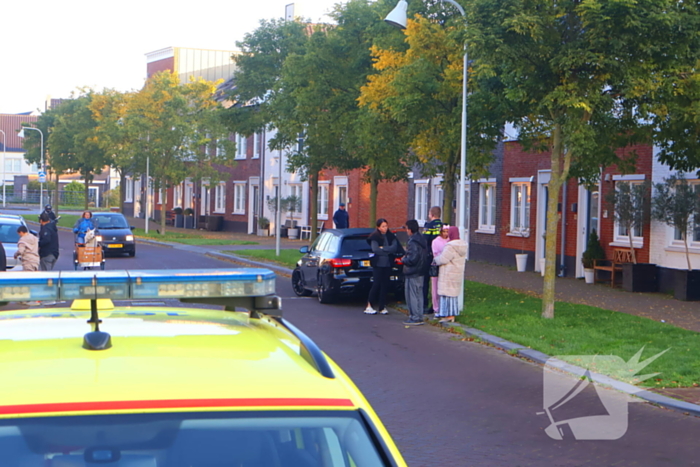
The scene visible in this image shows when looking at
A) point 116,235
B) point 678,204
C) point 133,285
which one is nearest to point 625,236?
point 678,204

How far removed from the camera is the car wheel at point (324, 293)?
1681 centimetres

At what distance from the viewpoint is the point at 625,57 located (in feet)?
43.1

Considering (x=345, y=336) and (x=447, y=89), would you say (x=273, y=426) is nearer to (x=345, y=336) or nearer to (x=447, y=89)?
(x=345, y=336)

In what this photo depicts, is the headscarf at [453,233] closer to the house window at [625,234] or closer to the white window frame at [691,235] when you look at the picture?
the white window frame at [691,235]

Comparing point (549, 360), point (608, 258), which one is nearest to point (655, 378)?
point (549, 360)

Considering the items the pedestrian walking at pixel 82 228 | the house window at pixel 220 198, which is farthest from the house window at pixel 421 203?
the house window at pixel 220 198

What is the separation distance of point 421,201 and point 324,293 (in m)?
17.1

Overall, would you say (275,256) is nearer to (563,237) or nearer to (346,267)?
(563,237)

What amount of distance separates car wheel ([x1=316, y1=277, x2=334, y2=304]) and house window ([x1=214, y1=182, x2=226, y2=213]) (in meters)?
35.9

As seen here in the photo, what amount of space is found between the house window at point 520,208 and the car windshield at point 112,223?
1310 centimetres

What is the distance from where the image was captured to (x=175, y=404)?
212 cm

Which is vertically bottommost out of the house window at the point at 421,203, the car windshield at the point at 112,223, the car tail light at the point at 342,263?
the car tail light at the point at 342,263

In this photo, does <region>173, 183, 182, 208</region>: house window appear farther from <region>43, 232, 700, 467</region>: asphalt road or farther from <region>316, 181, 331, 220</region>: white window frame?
<region>43, 232, 700, 467</region>: asphalt road

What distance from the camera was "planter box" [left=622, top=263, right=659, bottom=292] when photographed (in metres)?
20.1
